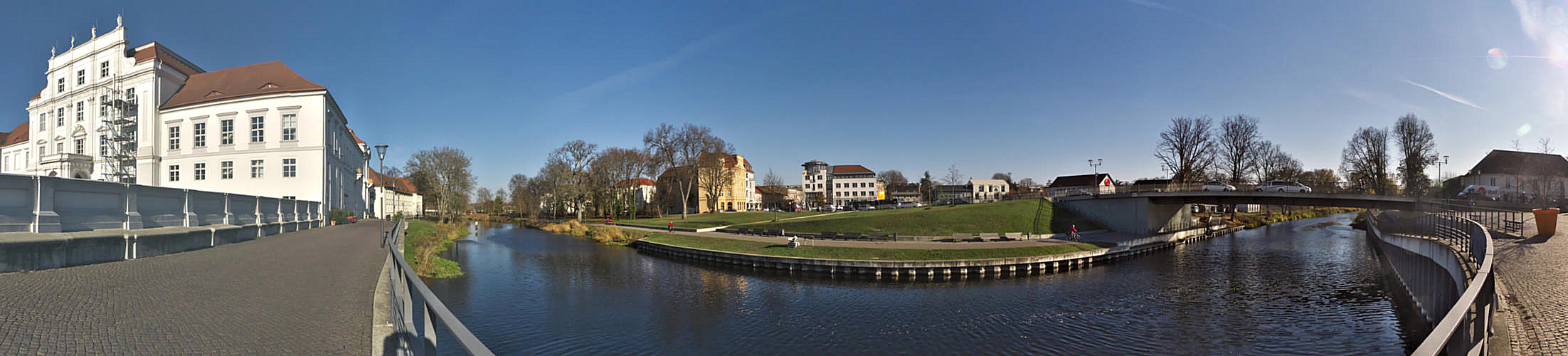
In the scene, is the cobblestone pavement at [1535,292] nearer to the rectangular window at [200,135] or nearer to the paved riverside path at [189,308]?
the paved riverside path at [189,308]

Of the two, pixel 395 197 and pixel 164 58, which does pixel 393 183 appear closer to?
pixel 395 197

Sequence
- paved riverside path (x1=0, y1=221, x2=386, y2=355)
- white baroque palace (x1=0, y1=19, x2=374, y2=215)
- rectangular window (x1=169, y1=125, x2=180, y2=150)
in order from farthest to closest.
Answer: rectangular window (x1=169, y1=125, x2=180, y2=150) → white baroque palace (x1=0, y1=19, x2=374, y2=215) → paved riverside path (x1=0, y1=221, x2=386, y2=355)

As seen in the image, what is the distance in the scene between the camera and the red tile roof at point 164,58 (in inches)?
1618

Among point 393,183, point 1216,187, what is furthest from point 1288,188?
point 393,183

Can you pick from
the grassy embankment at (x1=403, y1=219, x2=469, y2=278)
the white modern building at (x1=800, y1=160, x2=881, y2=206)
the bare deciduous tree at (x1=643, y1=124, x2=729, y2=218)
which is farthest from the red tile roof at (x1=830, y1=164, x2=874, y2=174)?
the grassy embankment at (x1=403, y1=219, x2=469, y2=278)

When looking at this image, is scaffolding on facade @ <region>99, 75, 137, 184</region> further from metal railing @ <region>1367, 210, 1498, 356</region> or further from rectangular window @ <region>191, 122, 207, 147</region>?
metal railing @ <region>1367, 210, 1498, 356</region>

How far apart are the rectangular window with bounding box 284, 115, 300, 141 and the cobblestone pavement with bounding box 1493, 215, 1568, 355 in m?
53.6

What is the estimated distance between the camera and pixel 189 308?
258 inches

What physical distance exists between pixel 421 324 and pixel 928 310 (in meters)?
16.4

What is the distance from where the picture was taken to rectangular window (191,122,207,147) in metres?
39.5

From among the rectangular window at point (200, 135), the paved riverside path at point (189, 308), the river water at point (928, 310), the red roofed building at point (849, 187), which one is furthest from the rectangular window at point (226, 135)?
the red roofed building at point (849, 187)

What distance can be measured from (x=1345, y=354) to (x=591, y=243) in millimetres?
38108

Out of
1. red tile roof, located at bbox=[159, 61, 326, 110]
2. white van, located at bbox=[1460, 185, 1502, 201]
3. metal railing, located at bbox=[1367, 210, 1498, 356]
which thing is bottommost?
metal railing, located at bbox=[1367, 210, 1498, 356]

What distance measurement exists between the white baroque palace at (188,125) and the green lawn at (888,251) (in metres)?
29.5
